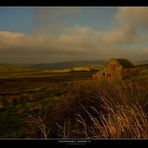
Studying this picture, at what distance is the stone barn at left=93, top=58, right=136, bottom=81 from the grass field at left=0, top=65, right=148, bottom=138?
0.04 meters

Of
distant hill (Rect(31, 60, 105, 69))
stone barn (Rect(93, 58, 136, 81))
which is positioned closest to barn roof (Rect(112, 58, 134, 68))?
stone barn (Rect(93, 58, 136, 81))

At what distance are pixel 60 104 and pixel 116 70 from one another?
41cm

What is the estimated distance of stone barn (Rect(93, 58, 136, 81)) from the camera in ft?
13.6

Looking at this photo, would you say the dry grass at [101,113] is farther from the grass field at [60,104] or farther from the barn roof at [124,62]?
the barn roof at [124,62]

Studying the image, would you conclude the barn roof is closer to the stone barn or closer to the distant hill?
the stone barn

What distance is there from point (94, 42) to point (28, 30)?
0.41m

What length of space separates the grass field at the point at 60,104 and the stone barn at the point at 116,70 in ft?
0.13

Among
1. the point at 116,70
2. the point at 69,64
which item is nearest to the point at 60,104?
the point at 69,64

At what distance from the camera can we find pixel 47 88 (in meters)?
4.15

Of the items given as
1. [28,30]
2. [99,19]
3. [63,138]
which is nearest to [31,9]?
[28,30]

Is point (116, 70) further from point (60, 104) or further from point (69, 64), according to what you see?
point (60, 104)

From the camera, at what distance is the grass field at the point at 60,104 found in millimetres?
4109

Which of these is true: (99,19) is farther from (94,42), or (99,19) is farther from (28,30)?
(28,30)
